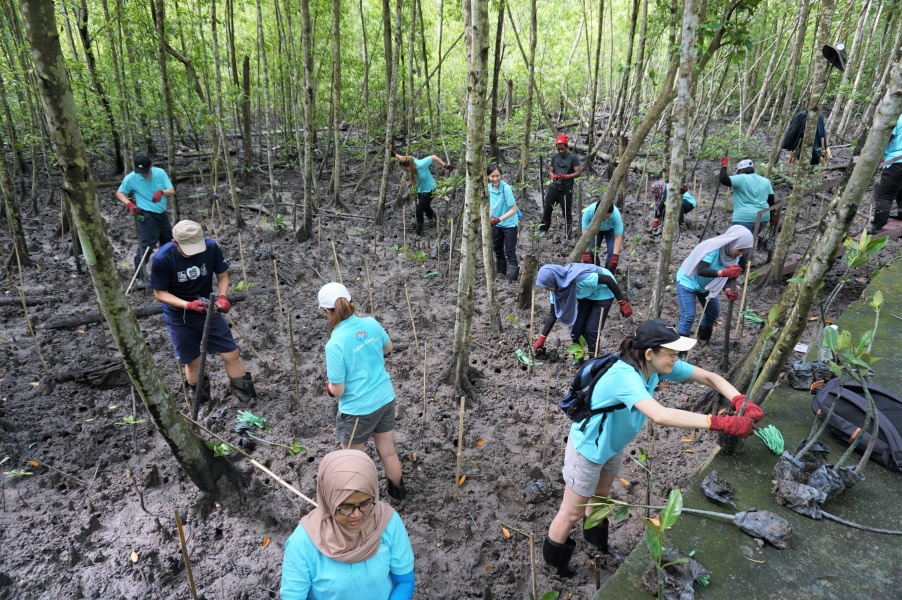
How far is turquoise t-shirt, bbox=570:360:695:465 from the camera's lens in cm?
244

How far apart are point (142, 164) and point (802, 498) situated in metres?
7.30

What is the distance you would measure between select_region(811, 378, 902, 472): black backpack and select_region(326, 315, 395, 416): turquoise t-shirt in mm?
2773

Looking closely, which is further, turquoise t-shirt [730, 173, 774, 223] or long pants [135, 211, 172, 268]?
long pants [135, 211, 172, 268]

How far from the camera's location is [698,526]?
2.60m

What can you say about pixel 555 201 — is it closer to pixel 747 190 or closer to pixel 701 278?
pixel 747 190

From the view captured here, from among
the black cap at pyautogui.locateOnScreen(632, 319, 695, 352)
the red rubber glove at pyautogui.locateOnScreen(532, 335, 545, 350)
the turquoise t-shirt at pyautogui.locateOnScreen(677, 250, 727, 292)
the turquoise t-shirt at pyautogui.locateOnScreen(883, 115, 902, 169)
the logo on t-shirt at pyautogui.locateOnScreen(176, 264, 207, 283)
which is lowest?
the red rubber glove at pyautogui.locateOnScreen(532, 335, 545, 350)

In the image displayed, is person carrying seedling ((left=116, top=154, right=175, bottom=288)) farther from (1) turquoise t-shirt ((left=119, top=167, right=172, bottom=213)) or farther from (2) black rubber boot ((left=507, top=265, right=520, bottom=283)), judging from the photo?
(2) black rubber boot ((left=507, top=265, right=520, bottom=283))

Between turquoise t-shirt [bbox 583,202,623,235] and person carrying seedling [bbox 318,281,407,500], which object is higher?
turquoise t-shirt [bbox 583,202,623,235]

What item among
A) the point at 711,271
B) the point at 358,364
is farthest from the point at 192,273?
the point at 711,271

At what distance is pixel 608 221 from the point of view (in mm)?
6309

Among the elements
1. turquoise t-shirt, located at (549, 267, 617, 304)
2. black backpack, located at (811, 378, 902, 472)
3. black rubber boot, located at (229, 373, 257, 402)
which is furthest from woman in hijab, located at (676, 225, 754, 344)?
black rubber boot, located at (229, 373, 257, 402)

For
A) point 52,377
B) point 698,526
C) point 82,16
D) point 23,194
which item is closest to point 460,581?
point 698,526

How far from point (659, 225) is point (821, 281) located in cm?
617

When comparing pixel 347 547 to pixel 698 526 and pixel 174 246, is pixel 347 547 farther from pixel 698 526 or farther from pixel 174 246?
pixel 174 246
